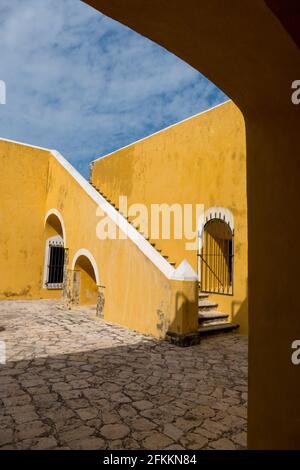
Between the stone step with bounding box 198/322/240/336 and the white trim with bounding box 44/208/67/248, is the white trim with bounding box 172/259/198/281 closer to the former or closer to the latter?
the stone step with bounding box 198/322/240/336

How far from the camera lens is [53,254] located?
14273 millimetres

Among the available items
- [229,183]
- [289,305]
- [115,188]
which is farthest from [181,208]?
[289,305]

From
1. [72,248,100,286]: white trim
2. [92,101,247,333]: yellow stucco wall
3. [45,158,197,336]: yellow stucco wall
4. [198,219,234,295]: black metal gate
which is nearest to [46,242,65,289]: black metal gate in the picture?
[45,158,197,336]: yellow stucco wall

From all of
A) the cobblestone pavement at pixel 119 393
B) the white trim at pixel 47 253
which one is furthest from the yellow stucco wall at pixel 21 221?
the cobblestone pavement at pixel 119 393

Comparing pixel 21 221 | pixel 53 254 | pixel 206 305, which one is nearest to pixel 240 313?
pixel 206 305

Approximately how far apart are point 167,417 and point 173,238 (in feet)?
24.4

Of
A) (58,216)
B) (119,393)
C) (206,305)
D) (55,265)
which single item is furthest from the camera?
(55,265)

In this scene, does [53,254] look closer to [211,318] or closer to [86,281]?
[86,281]

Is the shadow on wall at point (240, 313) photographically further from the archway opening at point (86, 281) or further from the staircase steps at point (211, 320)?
the archway opening at point (86, 281)

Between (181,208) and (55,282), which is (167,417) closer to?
(181,208)

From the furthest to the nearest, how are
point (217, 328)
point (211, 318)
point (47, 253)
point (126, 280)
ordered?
point (47, 253)
point (126, 280)
point (211, 318)
point (217, 328)

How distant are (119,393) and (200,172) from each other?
713cm

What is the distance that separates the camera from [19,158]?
541 inches

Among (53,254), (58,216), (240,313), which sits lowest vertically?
(240,313)
